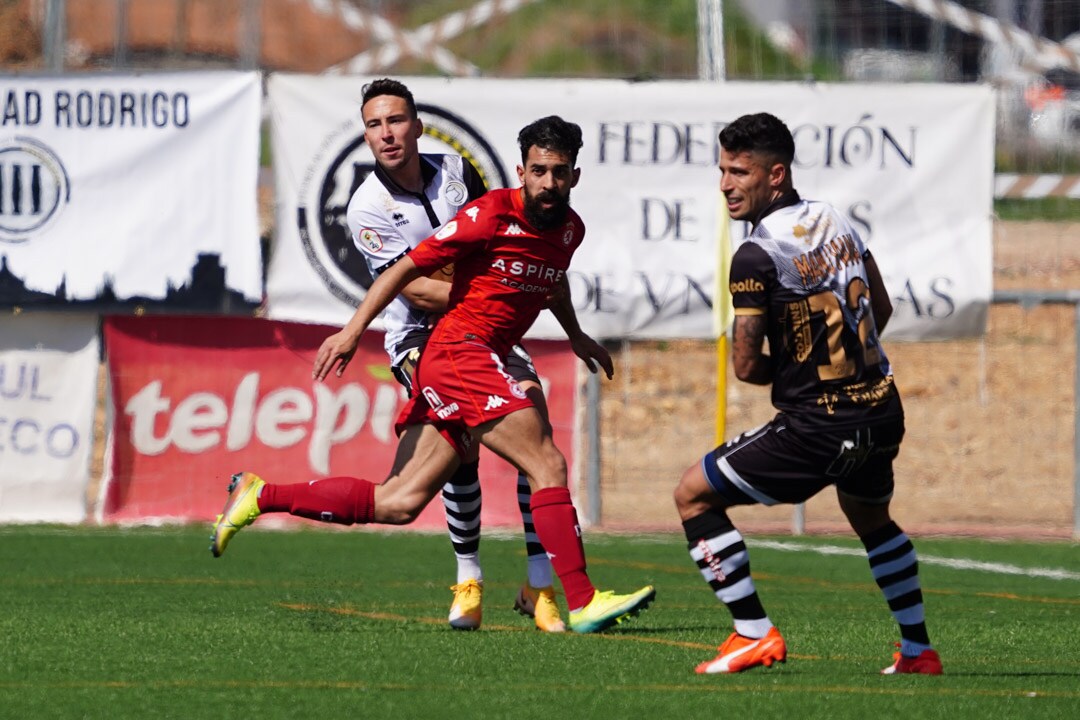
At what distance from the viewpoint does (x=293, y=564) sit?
→ 10711 millimetres

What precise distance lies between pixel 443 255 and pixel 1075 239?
Answer: 859cm

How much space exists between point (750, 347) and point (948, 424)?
896cm

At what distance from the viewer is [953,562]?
37.6 feet

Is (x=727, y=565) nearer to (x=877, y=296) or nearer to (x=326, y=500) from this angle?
(x=877, y=296)

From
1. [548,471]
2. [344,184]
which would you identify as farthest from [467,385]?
[344,184]

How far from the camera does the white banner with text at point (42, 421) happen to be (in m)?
12.8

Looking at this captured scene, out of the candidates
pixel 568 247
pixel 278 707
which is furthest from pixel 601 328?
pixel 278 707

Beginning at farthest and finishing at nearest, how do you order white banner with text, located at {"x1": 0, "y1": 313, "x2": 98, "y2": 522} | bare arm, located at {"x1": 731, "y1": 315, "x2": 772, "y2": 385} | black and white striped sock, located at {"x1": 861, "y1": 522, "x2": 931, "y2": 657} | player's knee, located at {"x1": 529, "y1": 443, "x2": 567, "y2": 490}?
white banner with text, located at {"x1": 0, "y1": 313, "x2": 98, "y2": 522} → player's knee, located at {"x1": 529, "y1": 443, "x2": 567, "y2": 490} → black and white striped sock, located at {"x1": 861, "y1": 522, "x2": 931, "y2": 657} → bare arm, located at {"x1": 731, "y1": 315, "x2": 772, "y2": 385}

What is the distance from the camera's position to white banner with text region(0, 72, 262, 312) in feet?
41.6

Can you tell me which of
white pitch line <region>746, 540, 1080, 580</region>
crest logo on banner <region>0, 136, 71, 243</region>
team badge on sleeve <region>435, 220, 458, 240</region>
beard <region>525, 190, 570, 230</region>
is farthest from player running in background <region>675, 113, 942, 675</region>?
crest logo on banner <region>0, 136, 71, 243</region>

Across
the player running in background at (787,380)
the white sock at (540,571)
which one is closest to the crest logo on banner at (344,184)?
the white sock at (540,571)

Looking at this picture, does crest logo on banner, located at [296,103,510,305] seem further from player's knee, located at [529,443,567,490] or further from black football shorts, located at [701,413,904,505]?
black football shorts, located at [701,413,904,505]

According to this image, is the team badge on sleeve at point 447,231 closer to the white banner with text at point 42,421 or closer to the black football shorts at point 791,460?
the black football shorts at point 791,460

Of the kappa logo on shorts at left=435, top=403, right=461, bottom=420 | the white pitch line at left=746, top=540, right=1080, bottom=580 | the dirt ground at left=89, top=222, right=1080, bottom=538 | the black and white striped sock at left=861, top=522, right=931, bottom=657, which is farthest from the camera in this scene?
the dirt ground at left=89, top=222, right=1080, bottom=538
